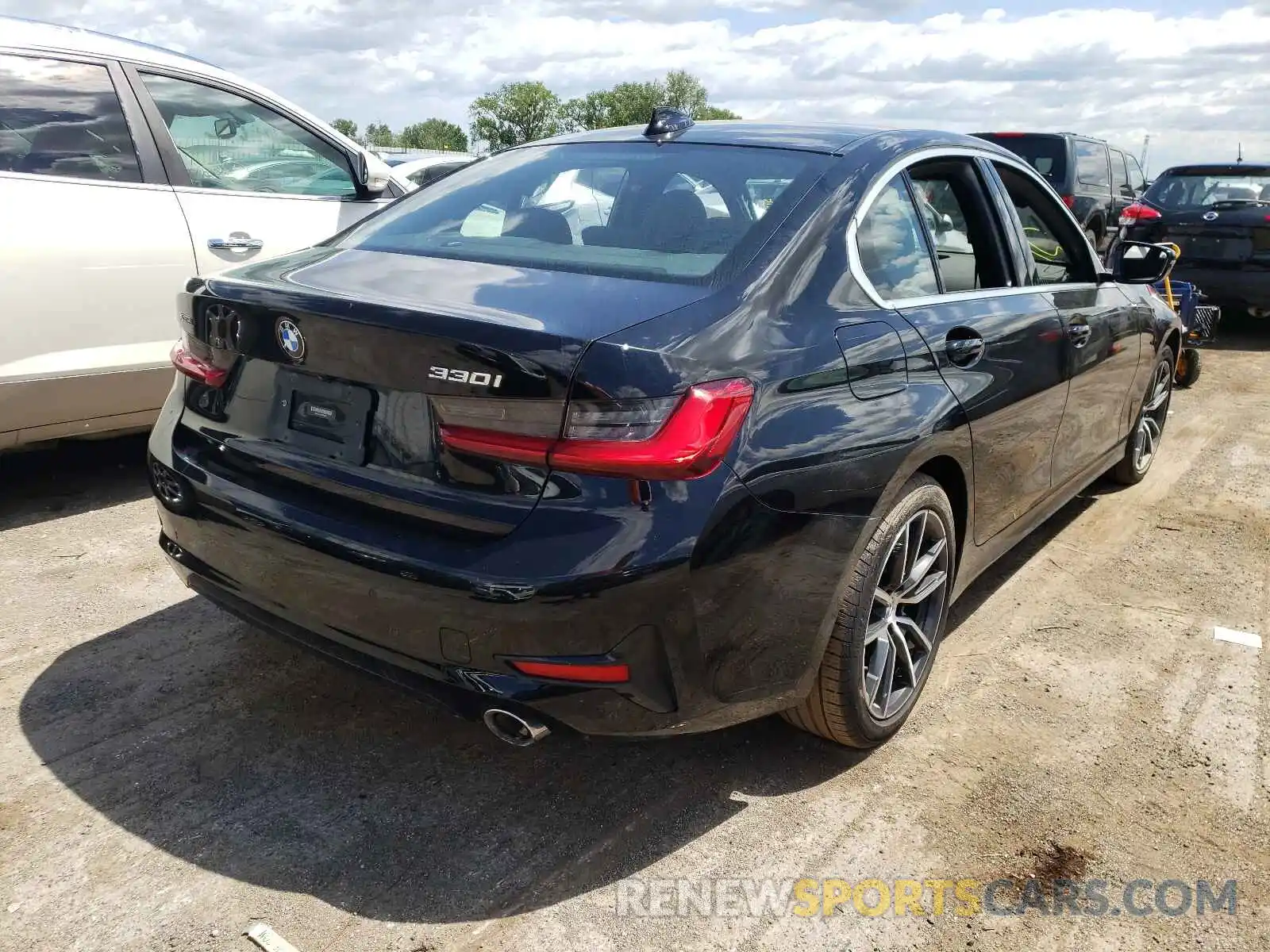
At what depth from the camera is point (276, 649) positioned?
3279 mm

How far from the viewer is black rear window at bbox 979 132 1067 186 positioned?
12.0m

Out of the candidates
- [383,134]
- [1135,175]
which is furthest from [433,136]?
[1135,175]

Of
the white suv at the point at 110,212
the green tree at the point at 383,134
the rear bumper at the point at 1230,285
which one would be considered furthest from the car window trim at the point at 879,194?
the green tree at the point at 383,134

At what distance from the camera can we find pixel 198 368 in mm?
2641

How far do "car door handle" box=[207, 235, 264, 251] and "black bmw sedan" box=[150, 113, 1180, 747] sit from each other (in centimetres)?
171

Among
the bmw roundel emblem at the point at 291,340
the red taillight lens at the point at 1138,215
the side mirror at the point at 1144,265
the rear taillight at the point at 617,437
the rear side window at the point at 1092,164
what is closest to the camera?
the rear taillight at the point at 617,437

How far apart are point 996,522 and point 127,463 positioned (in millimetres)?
3935

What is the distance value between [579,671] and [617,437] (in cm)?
47

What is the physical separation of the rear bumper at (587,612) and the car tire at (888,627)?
110 mm

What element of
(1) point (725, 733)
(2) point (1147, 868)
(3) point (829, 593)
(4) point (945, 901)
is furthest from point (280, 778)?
(2) point (1147, 868)

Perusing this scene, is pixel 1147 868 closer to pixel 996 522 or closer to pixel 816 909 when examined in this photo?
pixel 816 909

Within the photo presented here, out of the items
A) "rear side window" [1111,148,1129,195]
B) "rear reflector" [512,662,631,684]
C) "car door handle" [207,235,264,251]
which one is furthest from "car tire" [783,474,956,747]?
"rear side window" [1111,148,1129,195]

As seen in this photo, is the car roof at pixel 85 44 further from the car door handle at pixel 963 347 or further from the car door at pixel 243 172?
the car door handle at pixel 963 347

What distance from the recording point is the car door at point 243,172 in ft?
14.7
